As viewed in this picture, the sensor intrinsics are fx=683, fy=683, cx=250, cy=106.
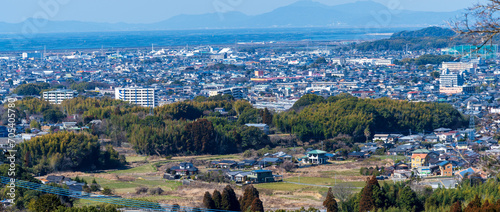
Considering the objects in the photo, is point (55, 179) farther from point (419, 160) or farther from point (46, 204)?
point (419, 160)

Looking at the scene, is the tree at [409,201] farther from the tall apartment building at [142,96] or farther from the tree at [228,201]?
the tall apartment building at [142,96]

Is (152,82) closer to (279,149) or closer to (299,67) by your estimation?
(299,67)

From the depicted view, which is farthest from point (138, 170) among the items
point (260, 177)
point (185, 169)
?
point (260, 177)

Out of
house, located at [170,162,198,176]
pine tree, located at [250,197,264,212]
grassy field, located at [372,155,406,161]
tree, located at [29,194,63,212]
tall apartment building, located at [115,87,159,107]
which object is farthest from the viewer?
tall apartment building, located at [115,87,159,107]

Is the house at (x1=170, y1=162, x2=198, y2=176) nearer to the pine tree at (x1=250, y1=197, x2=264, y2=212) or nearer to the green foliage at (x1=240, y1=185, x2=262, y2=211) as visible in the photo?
the green foliage at (x1=240, y1=185, x2=262, y2=211)

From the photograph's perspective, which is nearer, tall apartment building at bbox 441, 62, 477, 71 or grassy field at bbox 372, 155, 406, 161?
grassy field at bbox 372, 155, 406, 161

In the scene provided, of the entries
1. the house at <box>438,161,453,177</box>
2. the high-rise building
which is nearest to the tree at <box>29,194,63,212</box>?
the house at <box>438,161,453,177</box>
